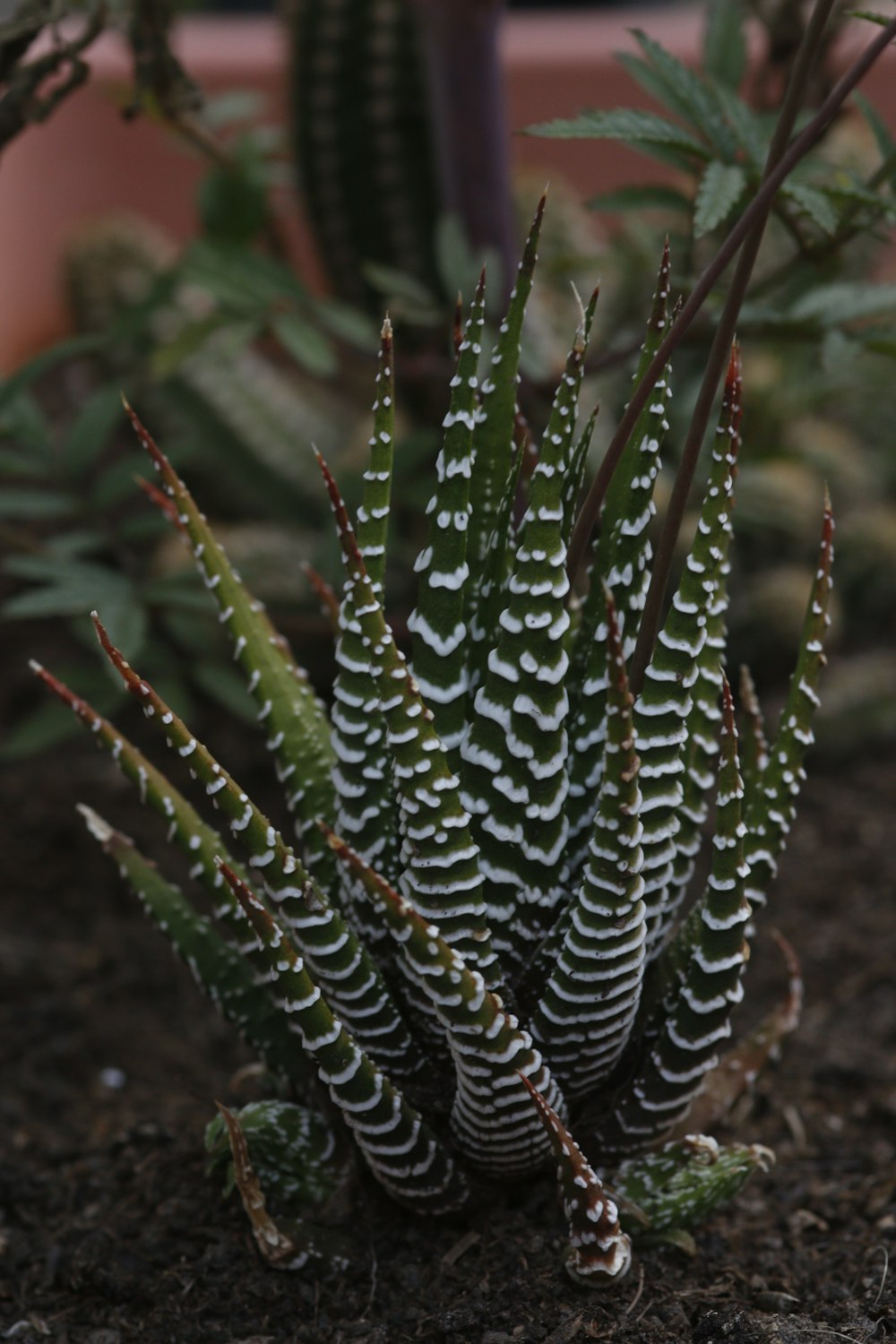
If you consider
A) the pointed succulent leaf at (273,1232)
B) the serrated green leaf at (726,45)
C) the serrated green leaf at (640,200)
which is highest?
the serrated green leaf at (726,45)


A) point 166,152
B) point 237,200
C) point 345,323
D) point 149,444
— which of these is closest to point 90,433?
point 345,323

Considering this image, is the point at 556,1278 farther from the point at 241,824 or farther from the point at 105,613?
the point at 105,613

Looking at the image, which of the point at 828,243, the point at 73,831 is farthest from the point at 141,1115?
the point at 828,243

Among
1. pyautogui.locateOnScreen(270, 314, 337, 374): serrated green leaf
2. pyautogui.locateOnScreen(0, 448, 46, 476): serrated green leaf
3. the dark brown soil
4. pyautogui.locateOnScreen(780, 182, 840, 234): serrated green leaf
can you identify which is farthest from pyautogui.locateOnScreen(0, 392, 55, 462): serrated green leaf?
pyautogui.locateOnScreen(780, 182, 840, 234): serrated green leaf

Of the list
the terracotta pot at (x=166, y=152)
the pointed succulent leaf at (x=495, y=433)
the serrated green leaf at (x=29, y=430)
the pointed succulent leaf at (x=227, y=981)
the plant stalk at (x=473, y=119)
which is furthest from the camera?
the terracotta pot at (x=166, y=152)

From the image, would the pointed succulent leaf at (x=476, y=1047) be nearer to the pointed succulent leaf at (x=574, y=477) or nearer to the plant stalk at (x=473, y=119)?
the pointed succulent leaf at (x=574, y=477)

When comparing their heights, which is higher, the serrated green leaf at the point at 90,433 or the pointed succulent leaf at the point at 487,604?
the pointed succulent leaf at the point at 487,604


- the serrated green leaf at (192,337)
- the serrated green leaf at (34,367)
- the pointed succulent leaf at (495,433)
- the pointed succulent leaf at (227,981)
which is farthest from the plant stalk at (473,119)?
the pointed succulent leaf at (227,981)
